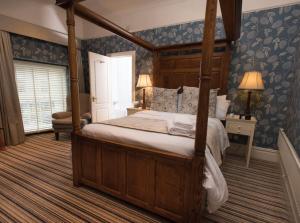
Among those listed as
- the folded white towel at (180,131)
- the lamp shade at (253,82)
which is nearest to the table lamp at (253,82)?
the lamp shade at (253,82)

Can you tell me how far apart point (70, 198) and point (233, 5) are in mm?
2639

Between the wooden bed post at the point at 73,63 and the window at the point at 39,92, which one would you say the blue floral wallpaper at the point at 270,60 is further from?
the window at the point at 39,92

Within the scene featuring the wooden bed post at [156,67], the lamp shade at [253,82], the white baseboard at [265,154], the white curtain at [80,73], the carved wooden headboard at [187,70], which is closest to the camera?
the lamp shade at [253,82]

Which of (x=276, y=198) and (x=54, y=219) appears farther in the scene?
(x=276, y=198)

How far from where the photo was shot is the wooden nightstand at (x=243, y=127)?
2594 mm

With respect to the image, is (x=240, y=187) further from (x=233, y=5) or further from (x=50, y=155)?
(x=50, y=155)

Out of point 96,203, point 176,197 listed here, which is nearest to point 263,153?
point 176,197

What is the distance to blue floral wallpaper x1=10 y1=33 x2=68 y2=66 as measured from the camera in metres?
→ 3.70

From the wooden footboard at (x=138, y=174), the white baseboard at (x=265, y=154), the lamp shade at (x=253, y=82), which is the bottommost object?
the white baseboard at (x=265, y=154)

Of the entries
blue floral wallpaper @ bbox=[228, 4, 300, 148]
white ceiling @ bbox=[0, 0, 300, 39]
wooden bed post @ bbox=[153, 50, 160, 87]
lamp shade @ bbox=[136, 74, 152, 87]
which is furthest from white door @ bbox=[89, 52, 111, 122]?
blue floral wallpaper @ bbox=[228, 4, 300, 148]

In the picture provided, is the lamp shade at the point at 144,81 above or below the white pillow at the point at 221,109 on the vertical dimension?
above

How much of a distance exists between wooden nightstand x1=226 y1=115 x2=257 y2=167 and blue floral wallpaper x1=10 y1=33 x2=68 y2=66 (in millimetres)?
4336

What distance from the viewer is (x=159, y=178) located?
1519 millimetres

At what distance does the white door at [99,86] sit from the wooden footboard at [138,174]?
7.19 ft
